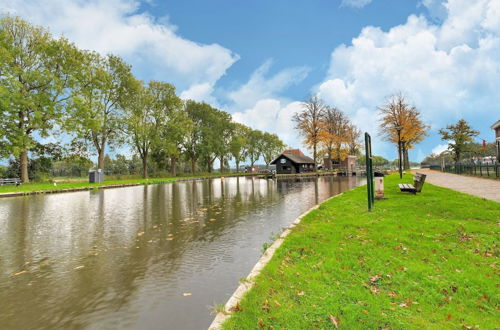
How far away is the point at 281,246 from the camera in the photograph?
6.15 meters

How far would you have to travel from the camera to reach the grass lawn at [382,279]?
129 inches

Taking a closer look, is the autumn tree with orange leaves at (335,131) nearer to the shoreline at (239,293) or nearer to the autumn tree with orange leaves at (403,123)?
the autumn tree with orange leaves at (403,123)

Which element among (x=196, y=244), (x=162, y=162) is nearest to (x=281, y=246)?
(x=196, y=244)

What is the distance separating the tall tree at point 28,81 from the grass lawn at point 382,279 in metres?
37.1

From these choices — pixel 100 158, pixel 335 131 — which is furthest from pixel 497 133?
pixel 100 158

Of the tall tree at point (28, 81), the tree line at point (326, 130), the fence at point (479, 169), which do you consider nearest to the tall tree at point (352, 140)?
the tree line at point (326, 130)

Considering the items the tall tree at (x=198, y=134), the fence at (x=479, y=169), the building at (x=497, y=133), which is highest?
the tall tree at (x=198, y=134)

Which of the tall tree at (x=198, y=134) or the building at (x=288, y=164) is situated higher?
the tall tree at (x=198, y=134)

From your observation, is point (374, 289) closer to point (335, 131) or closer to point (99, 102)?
point (99, 102)

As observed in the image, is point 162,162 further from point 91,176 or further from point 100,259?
point 100,259

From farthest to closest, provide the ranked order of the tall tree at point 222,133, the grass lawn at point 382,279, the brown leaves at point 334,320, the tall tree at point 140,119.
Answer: the tall tree at point 222,133 → the tall tree at point 140,119 → the grass lawn at point 382,279 → the brown leaves at point 334,320

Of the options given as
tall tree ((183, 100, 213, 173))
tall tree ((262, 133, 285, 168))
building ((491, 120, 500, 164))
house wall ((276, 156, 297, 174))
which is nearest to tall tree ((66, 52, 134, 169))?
tall tree ((183, 100, 213, 173))

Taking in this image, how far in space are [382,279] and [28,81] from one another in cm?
4256

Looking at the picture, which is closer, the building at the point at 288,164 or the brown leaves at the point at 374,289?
the brown leaves at the point at 374,289
